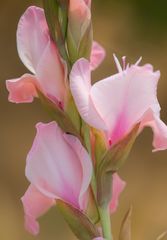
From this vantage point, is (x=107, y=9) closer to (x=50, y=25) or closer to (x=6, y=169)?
(x=6, y=169)

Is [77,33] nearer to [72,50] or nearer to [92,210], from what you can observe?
[72,50]

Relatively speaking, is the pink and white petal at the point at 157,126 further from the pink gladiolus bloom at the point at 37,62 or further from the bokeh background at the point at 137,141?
the bokeh background at the point at 137,141

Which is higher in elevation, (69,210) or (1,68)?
(69,210)

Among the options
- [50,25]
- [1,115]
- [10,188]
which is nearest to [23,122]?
[1,115]

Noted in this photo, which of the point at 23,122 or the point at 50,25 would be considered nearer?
the point at 50,25

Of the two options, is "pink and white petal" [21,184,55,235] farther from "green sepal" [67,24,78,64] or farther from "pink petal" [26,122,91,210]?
"green sepal" [67,24,78,64]

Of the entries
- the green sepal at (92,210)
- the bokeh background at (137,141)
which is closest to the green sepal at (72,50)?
the green sepal at (92,210)

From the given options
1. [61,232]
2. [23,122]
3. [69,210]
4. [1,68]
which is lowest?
[61,232]
